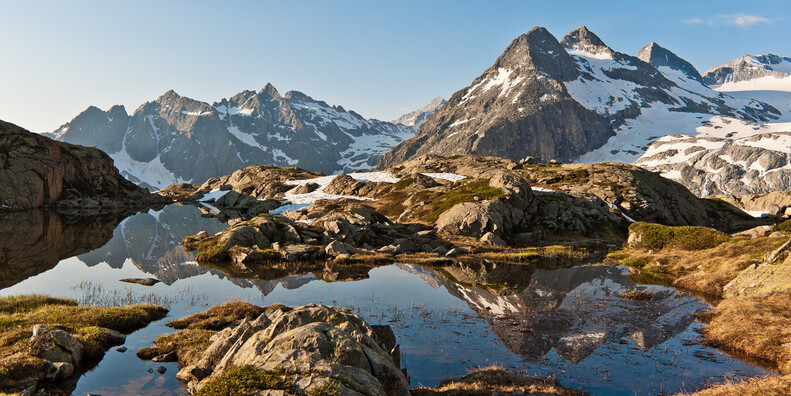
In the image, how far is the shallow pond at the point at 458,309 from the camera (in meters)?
17.3

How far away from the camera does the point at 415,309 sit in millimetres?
28000

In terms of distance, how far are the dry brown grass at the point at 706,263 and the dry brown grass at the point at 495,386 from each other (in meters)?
25.1

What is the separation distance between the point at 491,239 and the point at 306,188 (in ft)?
281

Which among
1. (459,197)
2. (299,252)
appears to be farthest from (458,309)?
(459,197)

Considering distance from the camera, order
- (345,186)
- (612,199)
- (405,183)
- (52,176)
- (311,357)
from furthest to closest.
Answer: (345,186) < (405,183) < (52,176) < (612,199) < (311,357)

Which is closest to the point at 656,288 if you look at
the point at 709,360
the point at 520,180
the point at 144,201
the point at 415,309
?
the point at 709,360

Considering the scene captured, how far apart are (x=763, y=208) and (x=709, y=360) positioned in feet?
533

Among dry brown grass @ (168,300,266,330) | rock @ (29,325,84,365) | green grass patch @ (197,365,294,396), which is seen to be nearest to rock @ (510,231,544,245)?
dry brown grass @ (168,300,266,330)

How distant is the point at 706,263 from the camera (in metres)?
38.7

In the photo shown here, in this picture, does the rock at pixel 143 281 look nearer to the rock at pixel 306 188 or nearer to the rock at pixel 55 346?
the rock at pixel 55 346

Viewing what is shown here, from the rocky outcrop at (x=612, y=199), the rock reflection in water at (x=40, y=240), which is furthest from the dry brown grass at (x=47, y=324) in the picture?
the rocky outcrop at (x=612, y=199)

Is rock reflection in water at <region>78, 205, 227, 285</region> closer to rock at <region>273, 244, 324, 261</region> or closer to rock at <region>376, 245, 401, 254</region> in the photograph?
rock at <region>273, 244, 324, 261</region>

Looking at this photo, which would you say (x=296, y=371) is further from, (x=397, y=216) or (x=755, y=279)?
(x=397, y=216)

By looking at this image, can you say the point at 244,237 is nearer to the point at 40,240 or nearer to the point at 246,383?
the point at 40,240
